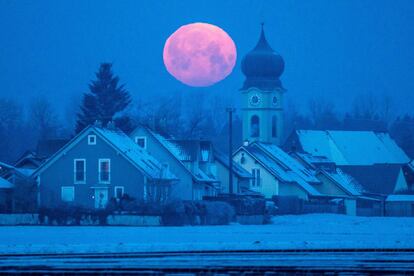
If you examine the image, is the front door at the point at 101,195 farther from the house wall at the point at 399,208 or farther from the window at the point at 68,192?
the house wall at the point at 399,208

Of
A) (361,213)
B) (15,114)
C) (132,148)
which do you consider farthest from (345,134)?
(15,114)

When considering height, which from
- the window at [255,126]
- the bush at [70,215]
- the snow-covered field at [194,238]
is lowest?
the snow-covered field at [194,238]

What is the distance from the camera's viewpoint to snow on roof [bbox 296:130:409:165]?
116 meters

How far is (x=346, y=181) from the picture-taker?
103 m

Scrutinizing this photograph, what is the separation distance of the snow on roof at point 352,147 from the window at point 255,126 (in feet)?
53.8

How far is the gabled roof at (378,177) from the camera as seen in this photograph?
333 feet

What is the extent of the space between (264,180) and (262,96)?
1939 inches

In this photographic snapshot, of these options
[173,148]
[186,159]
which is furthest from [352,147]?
[186,159]

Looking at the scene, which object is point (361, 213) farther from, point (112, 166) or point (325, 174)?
point (112, 166)

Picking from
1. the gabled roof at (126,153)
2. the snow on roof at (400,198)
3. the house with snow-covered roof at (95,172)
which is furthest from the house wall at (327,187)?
the house with snow-covered roof at (95,172)

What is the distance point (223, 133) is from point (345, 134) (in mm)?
58331

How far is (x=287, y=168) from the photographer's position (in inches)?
3826

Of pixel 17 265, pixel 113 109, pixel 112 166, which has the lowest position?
pixel 17 265

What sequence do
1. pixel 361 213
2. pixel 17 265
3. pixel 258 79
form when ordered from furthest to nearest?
pixel 258 79, pixel 361 213, pixel 17 265
